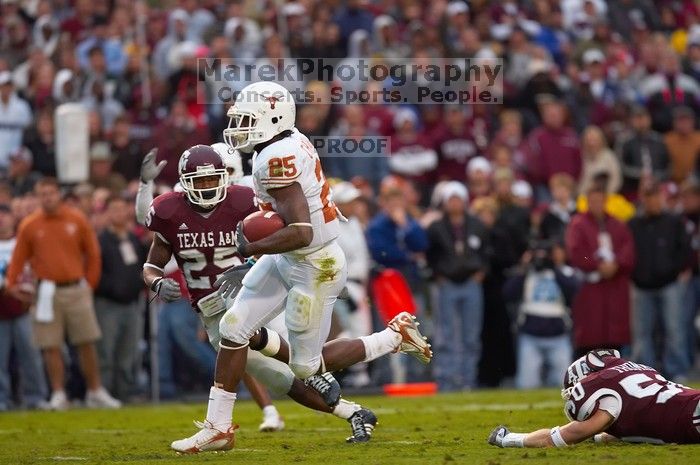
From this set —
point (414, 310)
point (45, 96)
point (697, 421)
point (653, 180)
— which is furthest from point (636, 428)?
point (45, 96)

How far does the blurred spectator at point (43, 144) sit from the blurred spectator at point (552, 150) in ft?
16.8

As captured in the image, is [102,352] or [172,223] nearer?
[172,223]

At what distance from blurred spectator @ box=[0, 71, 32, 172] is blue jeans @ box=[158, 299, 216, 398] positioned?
2.55m

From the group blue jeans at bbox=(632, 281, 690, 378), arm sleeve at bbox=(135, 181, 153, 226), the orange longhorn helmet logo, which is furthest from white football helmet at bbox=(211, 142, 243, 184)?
blue jeans at bbox=(632, 281, 690, 378)

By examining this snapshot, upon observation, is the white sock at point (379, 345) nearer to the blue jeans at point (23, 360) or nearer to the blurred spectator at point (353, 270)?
the blurred spectator at point (353, 270)

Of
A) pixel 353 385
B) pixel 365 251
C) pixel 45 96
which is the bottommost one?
pixel 353 385

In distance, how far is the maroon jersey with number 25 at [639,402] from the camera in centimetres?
755

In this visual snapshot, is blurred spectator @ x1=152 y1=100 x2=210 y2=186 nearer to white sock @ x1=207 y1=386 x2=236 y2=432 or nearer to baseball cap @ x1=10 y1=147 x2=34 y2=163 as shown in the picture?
baseball cap @ x1=10 y1=147 x2=34 y2=163

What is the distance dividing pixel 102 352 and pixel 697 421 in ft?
25.1

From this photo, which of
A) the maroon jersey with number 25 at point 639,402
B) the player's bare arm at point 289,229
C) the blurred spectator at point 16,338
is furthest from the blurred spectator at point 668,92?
the maroon jersey with number 25 at point 639,402

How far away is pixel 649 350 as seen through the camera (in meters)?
14.8

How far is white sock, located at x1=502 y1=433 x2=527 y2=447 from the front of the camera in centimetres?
791

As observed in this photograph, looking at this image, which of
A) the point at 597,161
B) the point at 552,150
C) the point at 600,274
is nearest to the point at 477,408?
the point at 600,274

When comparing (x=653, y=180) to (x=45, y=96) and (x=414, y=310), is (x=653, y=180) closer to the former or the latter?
(x=414, y=310)
